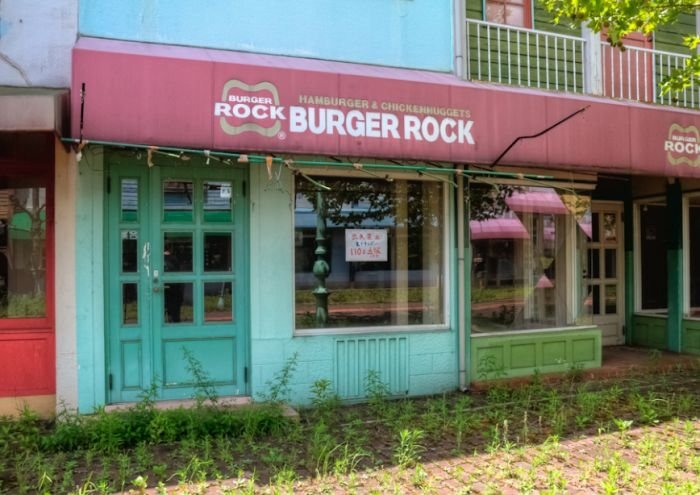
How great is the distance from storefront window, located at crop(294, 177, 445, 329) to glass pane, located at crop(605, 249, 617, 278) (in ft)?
12.7

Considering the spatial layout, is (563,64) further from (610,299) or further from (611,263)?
(610,299)

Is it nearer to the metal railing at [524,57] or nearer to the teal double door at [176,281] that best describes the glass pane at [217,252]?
the teal double door at [176,281]

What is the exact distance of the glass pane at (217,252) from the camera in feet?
19.5

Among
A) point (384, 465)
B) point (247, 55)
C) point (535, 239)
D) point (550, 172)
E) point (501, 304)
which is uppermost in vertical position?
point (247, 55)

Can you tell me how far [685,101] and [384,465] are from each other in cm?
672

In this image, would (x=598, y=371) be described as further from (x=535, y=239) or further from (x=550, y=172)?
(x=550, y=172)

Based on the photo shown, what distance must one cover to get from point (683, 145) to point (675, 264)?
89.1 inches

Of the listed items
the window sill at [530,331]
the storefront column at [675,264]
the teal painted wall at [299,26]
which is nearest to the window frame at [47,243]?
the teal painted wall at [299,26]

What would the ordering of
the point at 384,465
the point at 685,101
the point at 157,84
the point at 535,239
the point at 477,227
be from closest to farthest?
the point at 384,465
the point at 157,84
the point at 477,227
the point at 535,239
the point at 685,101

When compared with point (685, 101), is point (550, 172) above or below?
below

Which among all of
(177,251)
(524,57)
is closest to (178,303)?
(177,251)

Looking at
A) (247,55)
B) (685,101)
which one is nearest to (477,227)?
(247,55)

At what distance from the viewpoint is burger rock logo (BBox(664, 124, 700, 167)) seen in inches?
278

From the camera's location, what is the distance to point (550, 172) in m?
7.27
